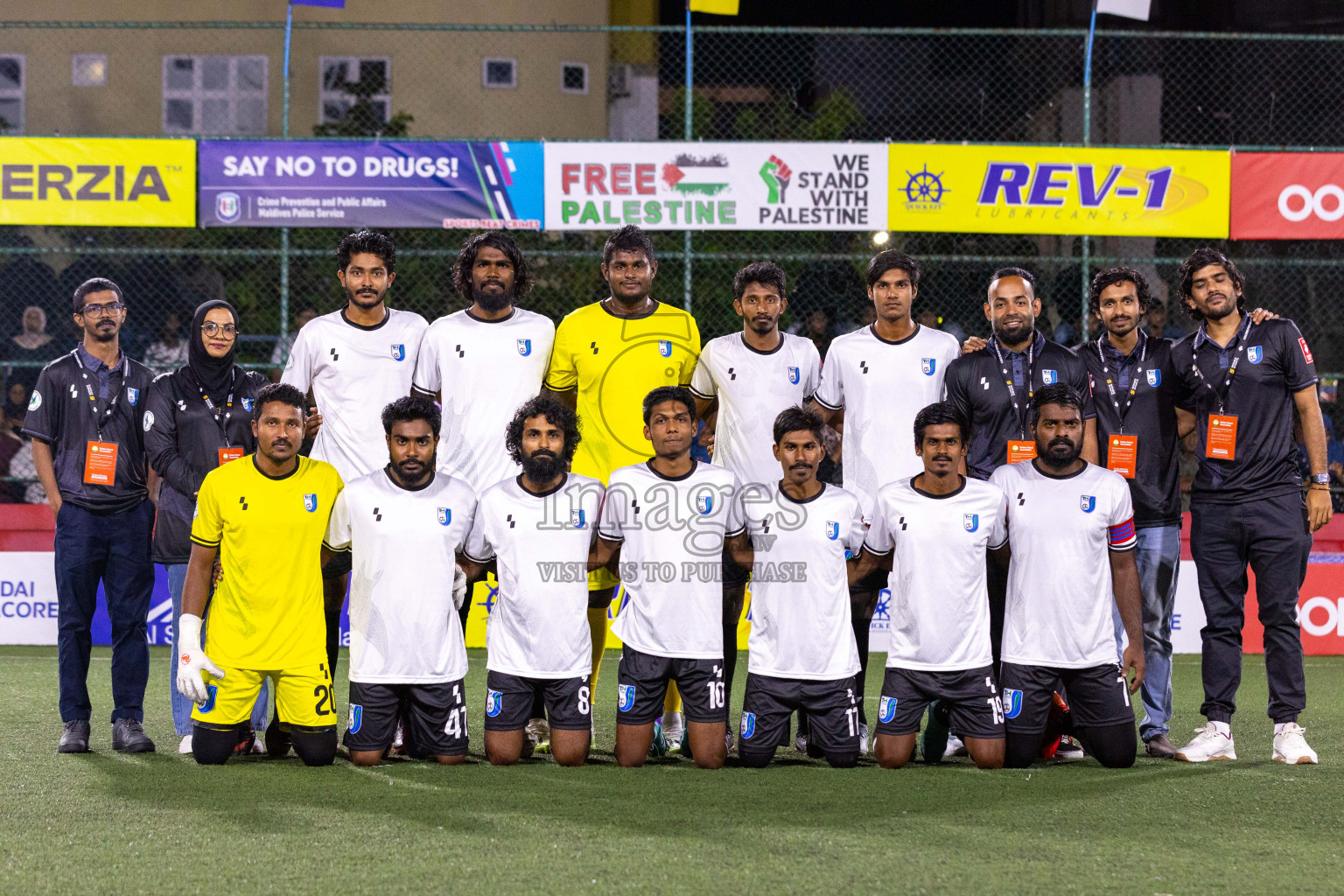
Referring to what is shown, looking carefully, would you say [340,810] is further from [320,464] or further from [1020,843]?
[1020,843]

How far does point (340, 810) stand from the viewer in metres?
4.87

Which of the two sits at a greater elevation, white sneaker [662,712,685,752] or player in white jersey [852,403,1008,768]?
player in white jersey [852,403,1008,768]

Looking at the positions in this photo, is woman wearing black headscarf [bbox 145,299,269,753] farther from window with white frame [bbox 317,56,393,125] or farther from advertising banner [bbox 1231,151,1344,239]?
window with white frame [bbox 317,56,393,125]

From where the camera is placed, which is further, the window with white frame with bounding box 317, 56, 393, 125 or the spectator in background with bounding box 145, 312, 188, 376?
the window with white frame with bounding box 317, 56, 393, 125

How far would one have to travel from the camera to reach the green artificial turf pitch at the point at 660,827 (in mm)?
3975

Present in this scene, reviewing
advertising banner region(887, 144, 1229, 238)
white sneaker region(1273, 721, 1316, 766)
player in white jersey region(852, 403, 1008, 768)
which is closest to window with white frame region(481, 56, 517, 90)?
advertising banner region(887, 144, 1229, 238)

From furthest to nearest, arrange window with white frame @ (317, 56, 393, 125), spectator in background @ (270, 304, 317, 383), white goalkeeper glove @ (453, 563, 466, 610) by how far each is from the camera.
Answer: window with white frame @ (317, 56, 393, 125) < spectator in background @ (270, 304, 317, 383) < white goalkeeper glove @ (453, 563, 466, 610)

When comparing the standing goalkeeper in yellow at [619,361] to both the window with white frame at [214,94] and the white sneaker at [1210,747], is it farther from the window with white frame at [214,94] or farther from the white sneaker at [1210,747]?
the window with white frame at [214,94]

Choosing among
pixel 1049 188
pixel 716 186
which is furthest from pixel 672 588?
pixel 1049 188

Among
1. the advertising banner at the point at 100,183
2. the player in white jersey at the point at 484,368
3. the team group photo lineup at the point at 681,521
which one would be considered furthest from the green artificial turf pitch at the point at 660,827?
the advertising banner at the point at 100,183

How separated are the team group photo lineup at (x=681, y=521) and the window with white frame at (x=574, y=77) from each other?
14.6m

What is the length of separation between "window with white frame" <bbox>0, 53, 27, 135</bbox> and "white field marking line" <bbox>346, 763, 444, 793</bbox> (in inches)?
701

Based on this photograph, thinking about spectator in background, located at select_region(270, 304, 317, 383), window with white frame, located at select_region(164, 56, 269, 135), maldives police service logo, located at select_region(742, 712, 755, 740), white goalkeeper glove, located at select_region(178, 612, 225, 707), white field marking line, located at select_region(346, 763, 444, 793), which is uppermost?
window with white frame, located at select_region(164, 56, 269, 135)

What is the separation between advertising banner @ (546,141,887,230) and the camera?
11219 millimetres
